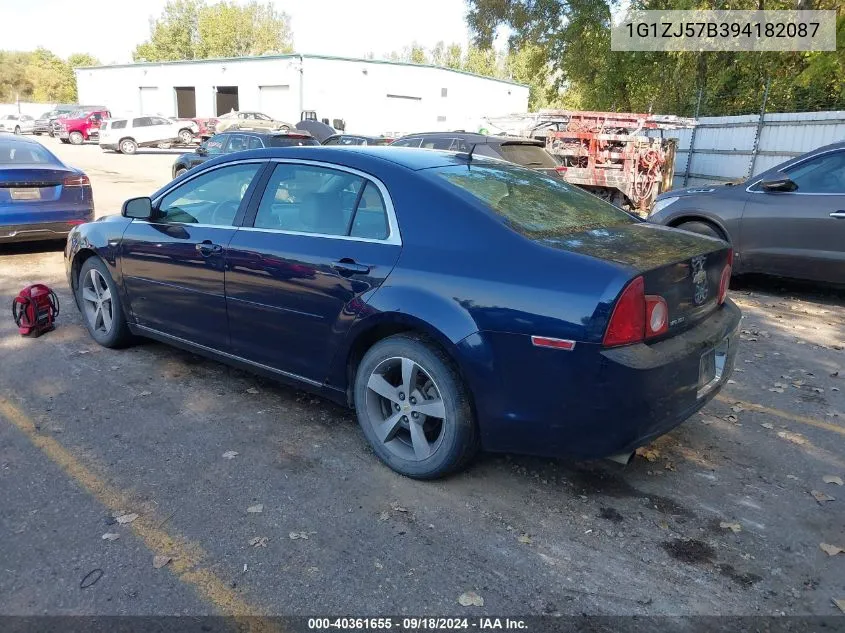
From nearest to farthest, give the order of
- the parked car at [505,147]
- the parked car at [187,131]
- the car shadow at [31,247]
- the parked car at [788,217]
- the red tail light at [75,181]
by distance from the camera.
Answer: the parked car at [788,217] → the red tail light at [75,181] → the car shadow at [31,247] → the parked car at [505,147] → the parked car at [187,131]

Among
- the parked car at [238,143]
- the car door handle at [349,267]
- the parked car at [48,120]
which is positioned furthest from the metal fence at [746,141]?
the parked car at [48,120]

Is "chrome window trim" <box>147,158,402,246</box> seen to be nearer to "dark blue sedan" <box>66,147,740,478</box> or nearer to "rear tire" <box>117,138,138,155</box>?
"dark blue sedan" <box>66,147,740,478</box>

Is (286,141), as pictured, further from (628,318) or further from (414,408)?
(628,318)

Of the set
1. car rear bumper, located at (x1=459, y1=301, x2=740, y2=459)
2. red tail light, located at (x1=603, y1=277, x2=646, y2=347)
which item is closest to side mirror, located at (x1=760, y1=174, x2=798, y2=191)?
car rear bumper, located at (x1=459, y1=301, x2=740, y2=459)

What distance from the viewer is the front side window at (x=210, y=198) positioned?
4.34 m

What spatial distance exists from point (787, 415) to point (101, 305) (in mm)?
5055

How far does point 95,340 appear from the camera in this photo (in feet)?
18.0

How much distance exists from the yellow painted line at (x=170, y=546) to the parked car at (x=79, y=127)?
123 feet

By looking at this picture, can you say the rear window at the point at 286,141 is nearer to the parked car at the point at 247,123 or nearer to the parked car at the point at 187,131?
the parked car at the point at 247,123

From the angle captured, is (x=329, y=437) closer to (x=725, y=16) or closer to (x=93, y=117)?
(x=725, y=16)

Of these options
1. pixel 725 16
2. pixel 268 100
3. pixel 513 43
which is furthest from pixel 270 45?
pixel 725 16

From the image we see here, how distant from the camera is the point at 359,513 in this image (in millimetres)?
3211

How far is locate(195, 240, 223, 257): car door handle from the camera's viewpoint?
13.8ft

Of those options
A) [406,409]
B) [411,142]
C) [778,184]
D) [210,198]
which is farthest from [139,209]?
[411,142]
